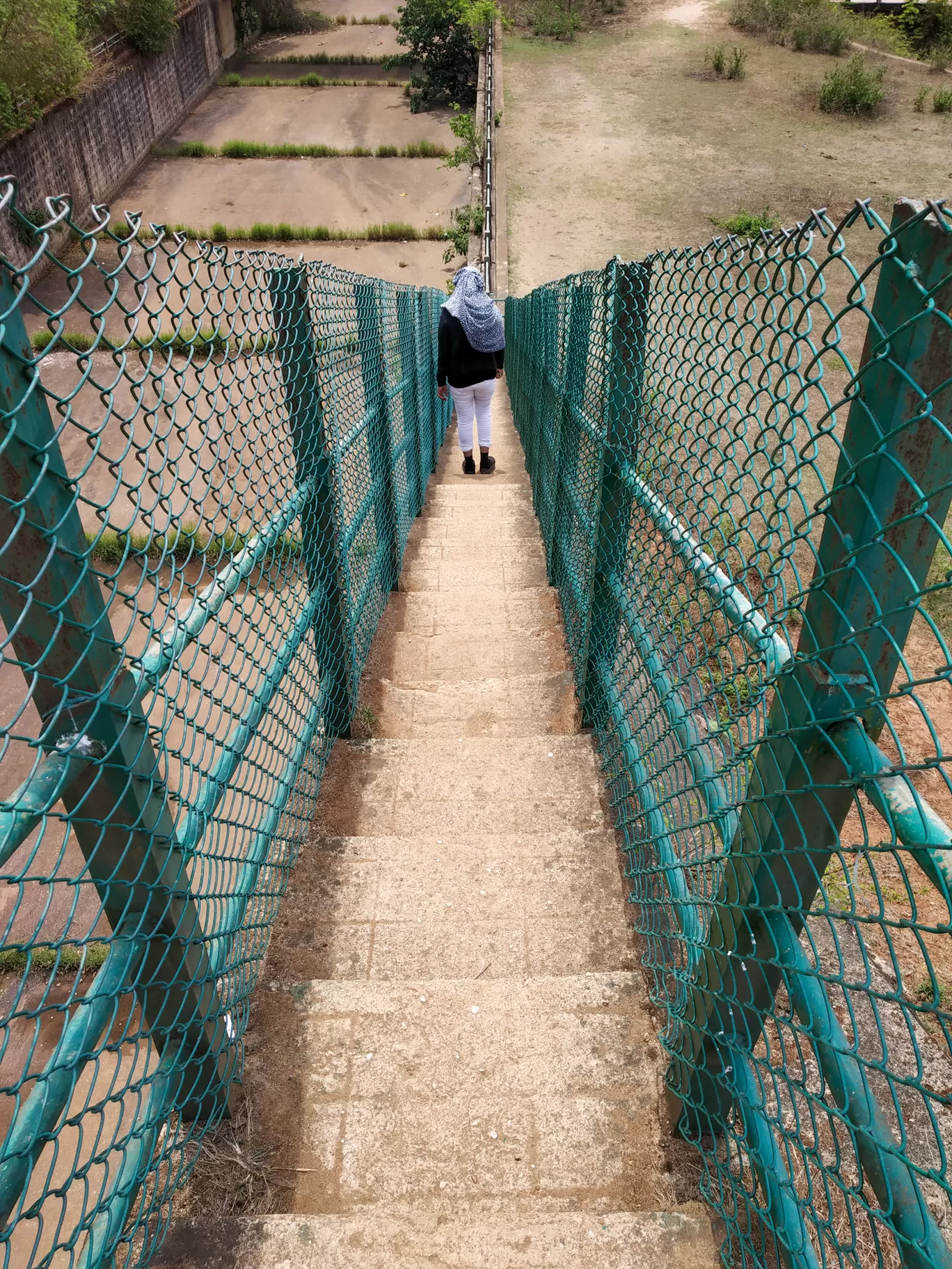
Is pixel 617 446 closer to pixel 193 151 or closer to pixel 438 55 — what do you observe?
pixel 193 151

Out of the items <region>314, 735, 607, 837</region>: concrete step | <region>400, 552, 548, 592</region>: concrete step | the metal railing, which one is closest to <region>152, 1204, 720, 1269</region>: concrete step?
<region>314, 735, 607, 837</region>: concrete step

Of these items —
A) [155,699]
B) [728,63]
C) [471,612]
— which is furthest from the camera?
[728,63]

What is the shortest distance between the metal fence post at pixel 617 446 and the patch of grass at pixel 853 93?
23.7 meters

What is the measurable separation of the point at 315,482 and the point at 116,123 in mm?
25180

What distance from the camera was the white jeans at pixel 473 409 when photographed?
7.12 meters

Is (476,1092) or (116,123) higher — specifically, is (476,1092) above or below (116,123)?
above

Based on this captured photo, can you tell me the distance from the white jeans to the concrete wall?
40.3 ft

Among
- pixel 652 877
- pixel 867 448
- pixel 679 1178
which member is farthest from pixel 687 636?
pixel 679 1178

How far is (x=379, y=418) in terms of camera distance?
4.78 meters

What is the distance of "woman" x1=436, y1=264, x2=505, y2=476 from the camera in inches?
256

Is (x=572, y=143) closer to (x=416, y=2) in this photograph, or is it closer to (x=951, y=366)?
(x=416, y=2)

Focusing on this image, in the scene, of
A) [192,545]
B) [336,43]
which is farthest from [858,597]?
[336,43]

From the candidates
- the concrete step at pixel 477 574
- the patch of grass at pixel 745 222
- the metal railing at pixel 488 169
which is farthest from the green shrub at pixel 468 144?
the concrete step at pixel 477 574

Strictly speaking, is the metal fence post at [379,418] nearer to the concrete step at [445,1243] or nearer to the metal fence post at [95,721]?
the metal fence post at [95,721]
